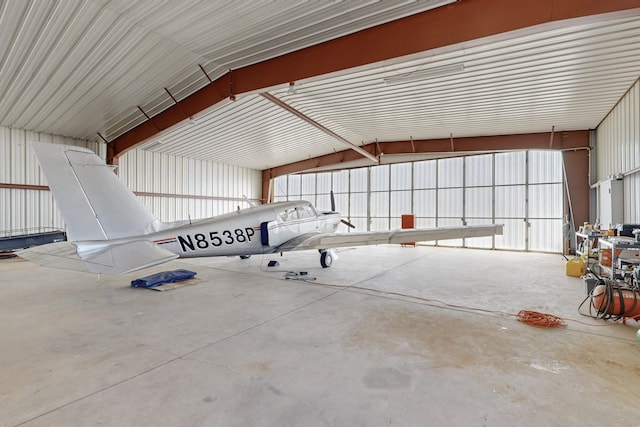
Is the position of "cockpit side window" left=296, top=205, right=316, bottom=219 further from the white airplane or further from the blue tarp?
the blue tarp

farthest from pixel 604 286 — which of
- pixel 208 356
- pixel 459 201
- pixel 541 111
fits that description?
pixel 459 201

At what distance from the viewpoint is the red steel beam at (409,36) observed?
4375mm

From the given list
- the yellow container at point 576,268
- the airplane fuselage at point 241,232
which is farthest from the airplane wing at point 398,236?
the yellow container at point 576,268

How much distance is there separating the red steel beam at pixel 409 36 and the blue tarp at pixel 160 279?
15.5 feet

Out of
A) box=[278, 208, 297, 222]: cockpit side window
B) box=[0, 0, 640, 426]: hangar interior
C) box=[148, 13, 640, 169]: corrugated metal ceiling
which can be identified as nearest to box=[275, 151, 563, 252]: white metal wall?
box=[0, 0, 640, 426]: hangar interior

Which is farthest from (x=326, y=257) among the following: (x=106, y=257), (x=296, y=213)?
(x=106, y=257)

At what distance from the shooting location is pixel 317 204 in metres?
20.5

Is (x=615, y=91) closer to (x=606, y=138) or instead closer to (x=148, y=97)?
(x=606, y=138)

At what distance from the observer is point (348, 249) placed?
14.0m

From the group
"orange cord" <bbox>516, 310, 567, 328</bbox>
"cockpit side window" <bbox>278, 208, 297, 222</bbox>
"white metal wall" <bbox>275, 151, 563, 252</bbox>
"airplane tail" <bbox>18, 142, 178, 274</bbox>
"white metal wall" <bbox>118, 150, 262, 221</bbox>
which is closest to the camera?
"orange cord" <bbox>516, 310, 567, 328</bbox>

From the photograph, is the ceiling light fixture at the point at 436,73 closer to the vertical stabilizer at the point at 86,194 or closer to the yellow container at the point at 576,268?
the yellow container at the point at 576,268

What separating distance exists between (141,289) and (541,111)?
12.8 meters

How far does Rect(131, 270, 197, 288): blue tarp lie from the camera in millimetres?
6473

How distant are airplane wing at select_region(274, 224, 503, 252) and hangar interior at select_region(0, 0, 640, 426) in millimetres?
890
